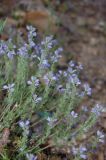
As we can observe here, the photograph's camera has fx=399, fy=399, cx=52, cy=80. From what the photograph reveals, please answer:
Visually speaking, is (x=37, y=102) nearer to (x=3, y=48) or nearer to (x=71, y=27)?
(x=3, y=48)

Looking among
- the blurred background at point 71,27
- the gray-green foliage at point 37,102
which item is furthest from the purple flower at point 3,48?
the blurred background at point 71,27

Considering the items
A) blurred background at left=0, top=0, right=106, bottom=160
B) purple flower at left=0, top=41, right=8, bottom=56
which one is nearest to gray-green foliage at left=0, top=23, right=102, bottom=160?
purple flower at left=0, top=41, right=8, bottom=56

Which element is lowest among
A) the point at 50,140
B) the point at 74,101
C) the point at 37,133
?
the point at 50,140

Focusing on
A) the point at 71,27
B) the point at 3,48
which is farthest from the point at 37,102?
the point at 71,27

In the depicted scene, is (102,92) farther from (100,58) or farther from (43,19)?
(43,19)

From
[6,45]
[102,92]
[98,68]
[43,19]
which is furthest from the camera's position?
[43,19]

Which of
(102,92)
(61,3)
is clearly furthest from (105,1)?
(102,92)

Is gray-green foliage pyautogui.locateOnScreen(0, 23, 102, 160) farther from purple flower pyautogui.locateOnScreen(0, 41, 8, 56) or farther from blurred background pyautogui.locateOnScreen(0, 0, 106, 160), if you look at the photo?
blurred background pyautogui.locateOnScreen(0, 0, 106, 160)

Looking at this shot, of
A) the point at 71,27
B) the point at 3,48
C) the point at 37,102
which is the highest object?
the point at 3,48
